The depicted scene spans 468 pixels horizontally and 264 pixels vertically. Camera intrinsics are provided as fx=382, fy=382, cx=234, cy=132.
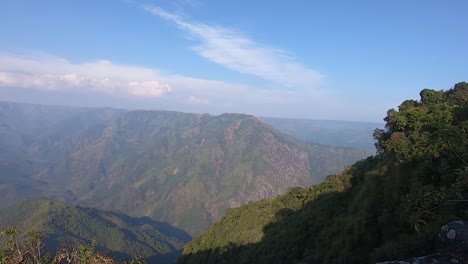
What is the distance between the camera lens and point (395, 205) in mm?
23375

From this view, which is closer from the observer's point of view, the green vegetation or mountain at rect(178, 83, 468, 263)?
mountain at rect(178, 83, 468, 263)

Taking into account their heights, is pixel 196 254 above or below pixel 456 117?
below

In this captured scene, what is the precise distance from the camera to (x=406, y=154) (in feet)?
87.2

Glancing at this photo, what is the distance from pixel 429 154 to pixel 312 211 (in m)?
21.9

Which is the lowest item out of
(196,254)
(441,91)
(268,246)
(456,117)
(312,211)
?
(196,254)

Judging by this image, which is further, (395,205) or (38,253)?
(395,205)

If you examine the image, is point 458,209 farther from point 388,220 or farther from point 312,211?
point 312,211

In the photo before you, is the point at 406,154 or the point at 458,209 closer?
the point at 458,209

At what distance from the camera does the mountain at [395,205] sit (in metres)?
15.1

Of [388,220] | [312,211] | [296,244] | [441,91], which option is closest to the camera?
[388,220]

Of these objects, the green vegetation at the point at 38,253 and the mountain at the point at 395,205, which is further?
the green vegetation at the point at 38,253

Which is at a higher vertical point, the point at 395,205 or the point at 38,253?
the point at 395,205

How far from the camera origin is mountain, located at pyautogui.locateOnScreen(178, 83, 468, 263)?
15.1 meters

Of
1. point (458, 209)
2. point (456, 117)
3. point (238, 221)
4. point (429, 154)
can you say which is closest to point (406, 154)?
point (429, 154)
